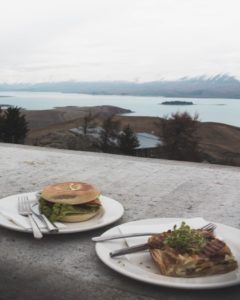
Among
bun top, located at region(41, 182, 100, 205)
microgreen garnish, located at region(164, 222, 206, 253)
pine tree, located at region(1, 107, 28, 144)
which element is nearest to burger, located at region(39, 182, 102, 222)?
bun top, located at region(41, 182, 100, 205)

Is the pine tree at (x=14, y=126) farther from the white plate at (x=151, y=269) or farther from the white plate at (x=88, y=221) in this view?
the white plate at (x=151, y=269)

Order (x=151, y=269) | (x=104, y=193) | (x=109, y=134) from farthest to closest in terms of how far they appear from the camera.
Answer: (x=109, y=134), (x=104, y=193), (x=151, y=269)

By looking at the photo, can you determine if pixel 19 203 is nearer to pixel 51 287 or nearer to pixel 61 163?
pixel 51 287

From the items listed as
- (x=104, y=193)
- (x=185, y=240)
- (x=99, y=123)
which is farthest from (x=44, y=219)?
(x=99, y=123)

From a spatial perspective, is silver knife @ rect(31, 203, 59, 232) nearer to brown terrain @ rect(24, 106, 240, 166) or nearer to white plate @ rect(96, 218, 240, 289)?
white plate @ rect(96, 218, 240, 289)

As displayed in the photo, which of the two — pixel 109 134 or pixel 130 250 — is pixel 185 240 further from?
pixel 109 134
